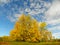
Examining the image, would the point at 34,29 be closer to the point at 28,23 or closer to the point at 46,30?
the point at 28,23

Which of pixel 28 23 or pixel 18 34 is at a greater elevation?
pixel 28 23

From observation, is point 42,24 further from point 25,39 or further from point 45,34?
point 25,39

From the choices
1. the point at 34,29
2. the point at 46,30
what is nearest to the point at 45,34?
the point at 46,30

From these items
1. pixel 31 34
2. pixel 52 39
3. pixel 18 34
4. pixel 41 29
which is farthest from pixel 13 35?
pixel 52 39

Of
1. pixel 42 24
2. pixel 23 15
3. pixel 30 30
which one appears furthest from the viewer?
pixel 42 24

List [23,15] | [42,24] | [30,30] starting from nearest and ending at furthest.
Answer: [30,30], [23,15], [42,24]

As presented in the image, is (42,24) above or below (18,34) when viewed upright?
above

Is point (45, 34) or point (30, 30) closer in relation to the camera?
point (30, 30)

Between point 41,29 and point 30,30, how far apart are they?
7.36m

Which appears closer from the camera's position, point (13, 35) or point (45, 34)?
point (13, 35)

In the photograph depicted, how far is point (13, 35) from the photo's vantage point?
116ft

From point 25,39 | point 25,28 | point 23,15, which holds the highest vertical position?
point 23,15

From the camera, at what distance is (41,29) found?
41.2m

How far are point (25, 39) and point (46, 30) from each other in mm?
7853
